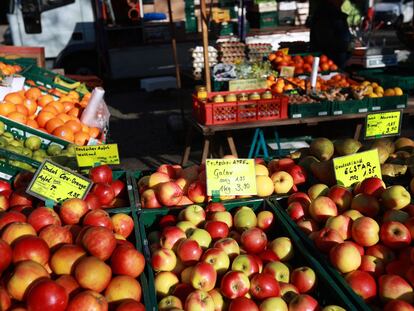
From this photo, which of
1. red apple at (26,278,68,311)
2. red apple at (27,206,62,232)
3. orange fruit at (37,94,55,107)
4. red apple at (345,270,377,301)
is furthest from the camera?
orange fruit at (37,94,55,107)

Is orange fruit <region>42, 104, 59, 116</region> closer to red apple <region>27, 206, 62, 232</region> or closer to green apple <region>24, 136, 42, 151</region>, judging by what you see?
green apple <region>24, 136, 42, 151</region>

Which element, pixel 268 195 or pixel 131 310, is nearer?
pixel 131 310

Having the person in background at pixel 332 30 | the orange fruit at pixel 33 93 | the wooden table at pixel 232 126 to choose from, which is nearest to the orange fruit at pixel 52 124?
the orange fruit at pixel 33 93

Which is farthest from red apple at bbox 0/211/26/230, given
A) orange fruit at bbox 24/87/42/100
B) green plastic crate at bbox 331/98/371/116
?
green plastic crate at bbox 331/98/371/116

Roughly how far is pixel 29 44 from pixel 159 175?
920cm

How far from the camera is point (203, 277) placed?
1.96m

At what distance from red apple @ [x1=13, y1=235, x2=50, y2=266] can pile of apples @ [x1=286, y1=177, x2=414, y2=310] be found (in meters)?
1.30

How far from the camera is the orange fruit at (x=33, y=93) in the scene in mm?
4680

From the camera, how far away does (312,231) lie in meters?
2.40

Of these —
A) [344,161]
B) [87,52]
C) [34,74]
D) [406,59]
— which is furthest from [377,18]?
[344,161]

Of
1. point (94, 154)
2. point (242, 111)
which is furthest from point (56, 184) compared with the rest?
point (242, 111)

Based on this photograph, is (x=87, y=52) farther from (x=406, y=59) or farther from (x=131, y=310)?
(x=131, y=310)

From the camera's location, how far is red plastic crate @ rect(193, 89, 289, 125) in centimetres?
471

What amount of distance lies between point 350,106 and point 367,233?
3.22 m
